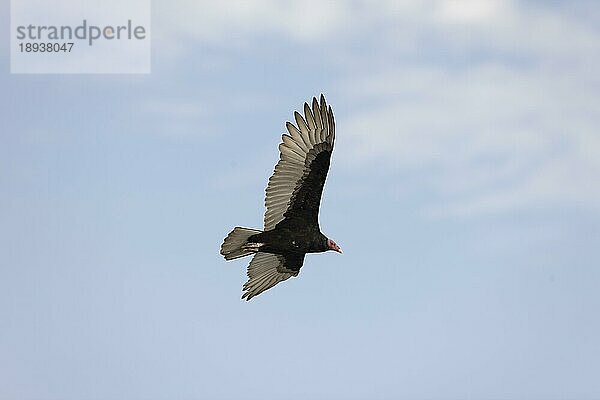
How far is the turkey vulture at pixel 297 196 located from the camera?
20.5 metres

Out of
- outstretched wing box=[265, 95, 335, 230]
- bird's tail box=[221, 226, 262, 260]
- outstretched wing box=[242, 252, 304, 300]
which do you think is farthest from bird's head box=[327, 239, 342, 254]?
bird's tail box=[221, 226, 262, 260]

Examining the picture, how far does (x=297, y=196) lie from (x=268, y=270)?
2.08 m

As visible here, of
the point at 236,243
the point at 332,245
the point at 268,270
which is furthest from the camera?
the point at 268,270

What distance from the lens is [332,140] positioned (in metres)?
20.7

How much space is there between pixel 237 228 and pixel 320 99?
2912 millimetres

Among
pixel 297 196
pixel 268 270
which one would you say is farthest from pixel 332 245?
pixel 268 270

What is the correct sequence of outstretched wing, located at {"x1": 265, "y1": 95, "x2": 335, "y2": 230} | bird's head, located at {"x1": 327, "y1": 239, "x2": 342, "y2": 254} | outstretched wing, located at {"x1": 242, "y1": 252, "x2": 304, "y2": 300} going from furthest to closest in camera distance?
outstretched wing, located at {"x1": 242, "y1": 252, "x2": 304, "y2": 300} → bird's head, located at {"x1": 327, "y1": 239, "x2": 342, "y2": 254} → outstretched wing, located at {"x1": 265, "y1": 95, "x2": 335, "y2": 230}

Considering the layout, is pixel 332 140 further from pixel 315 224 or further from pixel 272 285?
pixel 272 285

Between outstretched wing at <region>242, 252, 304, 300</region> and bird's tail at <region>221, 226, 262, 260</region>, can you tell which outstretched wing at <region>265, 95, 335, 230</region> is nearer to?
bird's tail at <region>221, 226, 262, 260</region>

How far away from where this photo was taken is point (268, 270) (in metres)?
22.3

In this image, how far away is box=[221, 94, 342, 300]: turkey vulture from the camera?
67.2 ft

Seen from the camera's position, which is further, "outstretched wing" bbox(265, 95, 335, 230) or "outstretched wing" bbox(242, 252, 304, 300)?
"outstretched wing" bbox(242, 252, 304, 300)

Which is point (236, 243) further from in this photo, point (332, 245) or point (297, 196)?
point (332, 245)

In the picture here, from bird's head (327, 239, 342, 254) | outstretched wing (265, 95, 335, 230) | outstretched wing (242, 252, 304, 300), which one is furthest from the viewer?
outstretched wing (242, 252, 304, 300)
